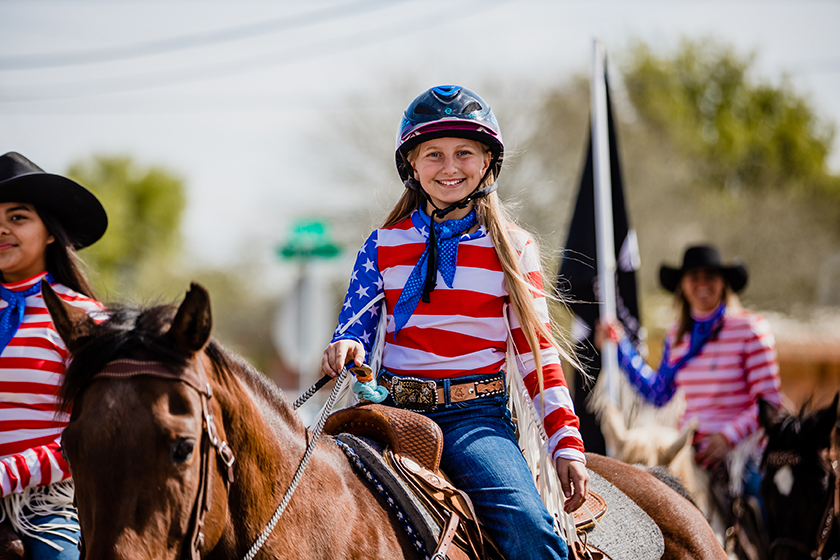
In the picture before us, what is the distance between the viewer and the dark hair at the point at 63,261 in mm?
3391

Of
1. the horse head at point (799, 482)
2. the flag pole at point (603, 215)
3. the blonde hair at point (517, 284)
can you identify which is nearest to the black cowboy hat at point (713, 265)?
the flag pole at point (603, 215)

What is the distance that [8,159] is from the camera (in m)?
3.38

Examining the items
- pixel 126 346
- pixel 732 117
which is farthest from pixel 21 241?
pixel 732 117

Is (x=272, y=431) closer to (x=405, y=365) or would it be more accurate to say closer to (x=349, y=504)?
(x=349, y=504)

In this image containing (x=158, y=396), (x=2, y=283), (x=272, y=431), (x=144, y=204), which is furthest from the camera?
(x=144, y=204)

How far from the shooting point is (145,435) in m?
1.81

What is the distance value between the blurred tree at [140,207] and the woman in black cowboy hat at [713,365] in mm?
34731

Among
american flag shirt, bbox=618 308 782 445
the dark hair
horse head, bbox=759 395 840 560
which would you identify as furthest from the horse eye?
american flag shirt, bbox=618 308 782 445

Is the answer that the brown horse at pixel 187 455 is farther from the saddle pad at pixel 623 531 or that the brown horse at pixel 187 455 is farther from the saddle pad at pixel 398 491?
the saddle pad at pixel 623 531

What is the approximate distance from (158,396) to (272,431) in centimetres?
45

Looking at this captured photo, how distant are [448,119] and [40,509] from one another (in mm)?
2133

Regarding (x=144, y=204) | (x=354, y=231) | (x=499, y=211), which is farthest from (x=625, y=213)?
(x=144, y=204)

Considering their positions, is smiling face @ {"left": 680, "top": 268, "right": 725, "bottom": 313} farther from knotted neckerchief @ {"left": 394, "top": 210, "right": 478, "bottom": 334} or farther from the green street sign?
the green street sign

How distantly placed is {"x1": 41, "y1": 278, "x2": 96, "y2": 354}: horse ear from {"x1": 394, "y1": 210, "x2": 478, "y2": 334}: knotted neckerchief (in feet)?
3.63
